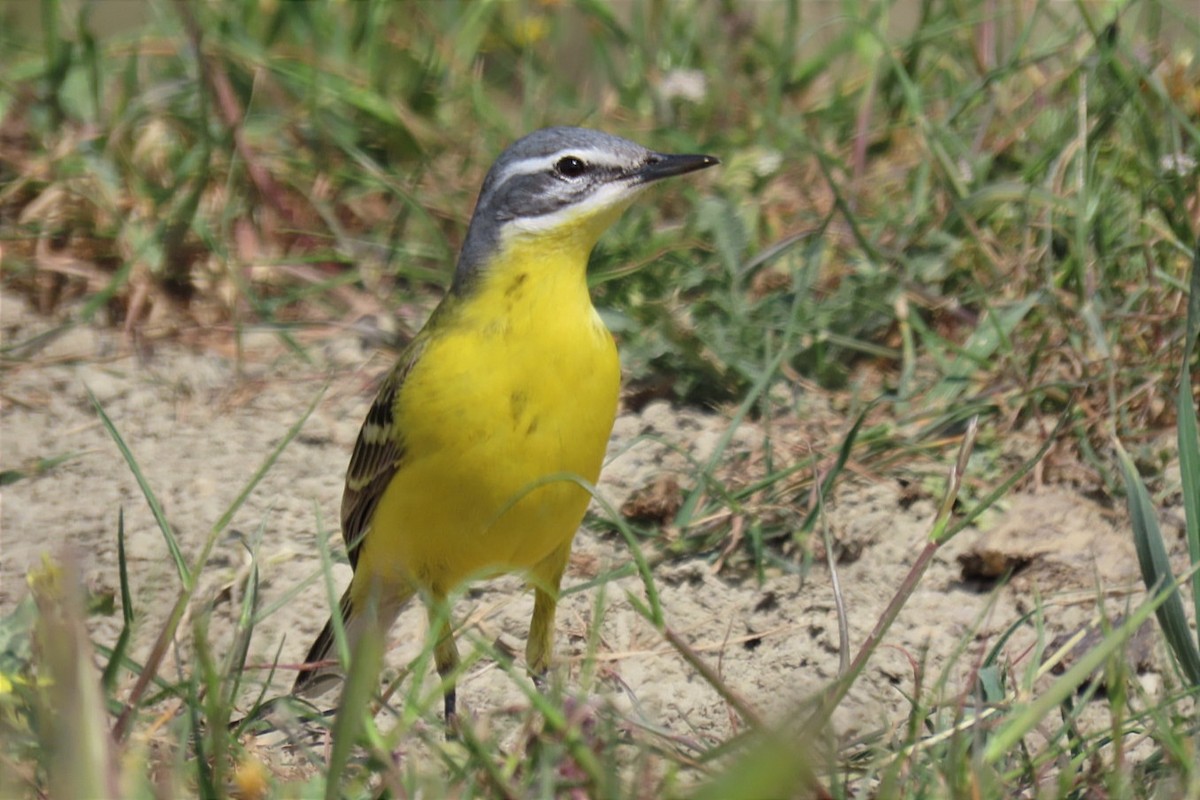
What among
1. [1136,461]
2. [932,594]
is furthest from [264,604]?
[1136,461]

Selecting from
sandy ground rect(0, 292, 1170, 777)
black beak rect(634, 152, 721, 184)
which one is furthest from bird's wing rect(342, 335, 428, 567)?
black beak rect(634, 152, 721, 184)

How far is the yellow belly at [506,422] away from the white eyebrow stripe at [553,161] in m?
0.38

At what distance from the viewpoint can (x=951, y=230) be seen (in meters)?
5.78

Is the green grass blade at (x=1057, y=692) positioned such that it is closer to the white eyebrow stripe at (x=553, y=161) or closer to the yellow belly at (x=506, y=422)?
the yellow belly at (x=506, y=422)

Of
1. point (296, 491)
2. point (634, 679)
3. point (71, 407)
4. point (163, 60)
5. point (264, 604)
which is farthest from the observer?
point (163, 60)

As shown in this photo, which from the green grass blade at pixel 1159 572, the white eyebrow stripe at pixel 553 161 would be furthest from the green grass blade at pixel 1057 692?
the white eyebrow stripe at pixel 553 161

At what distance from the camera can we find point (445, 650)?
172 inches

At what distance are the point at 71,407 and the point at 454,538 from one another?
234 centimetres

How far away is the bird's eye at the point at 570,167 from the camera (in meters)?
4.25

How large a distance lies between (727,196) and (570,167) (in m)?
2.07

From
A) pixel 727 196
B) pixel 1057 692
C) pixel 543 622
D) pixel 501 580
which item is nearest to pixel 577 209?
pixel 543 622

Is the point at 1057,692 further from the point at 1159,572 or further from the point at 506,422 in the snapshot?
the point at 506,422

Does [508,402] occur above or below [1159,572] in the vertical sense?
above

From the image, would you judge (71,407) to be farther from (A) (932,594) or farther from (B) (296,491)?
(A) (932,594)
